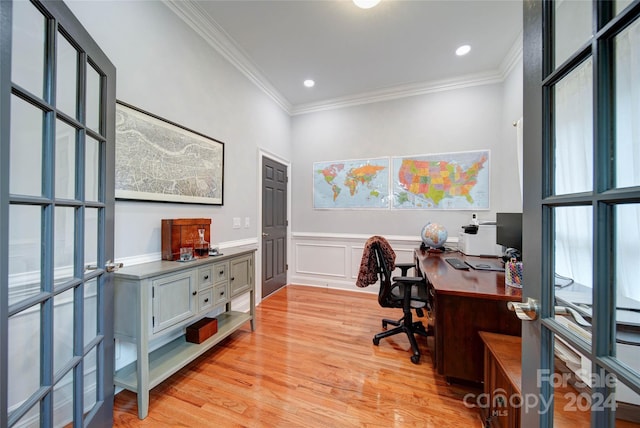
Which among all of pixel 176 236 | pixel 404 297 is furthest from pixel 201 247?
pixel 404 297

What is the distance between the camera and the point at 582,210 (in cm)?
54

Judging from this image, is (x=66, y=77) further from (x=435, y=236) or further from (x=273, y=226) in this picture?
(x=435, y=236)

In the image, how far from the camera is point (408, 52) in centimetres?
278

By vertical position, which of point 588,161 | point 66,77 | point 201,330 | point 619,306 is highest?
point 66,77

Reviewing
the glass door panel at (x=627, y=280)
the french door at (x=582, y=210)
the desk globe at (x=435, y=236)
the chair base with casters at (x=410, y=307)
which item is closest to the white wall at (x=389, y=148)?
the desk globe at (x=435, y=236)

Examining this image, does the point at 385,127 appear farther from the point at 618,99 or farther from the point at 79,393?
the point at 79,393

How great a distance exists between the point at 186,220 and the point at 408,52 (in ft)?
9.98

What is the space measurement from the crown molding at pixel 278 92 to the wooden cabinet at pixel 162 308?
2.21 m

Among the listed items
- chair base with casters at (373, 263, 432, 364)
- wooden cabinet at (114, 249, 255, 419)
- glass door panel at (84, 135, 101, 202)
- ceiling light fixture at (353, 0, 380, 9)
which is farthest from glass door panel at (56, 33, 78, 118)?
chair base with casters at (373, 263, 432, 364)

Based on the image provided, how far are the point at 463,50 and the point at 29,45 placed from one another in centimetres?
356

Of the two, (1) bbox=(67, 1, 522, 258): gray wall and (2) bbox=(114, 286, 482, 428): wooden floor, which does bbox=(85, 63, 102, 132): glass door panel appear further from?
(2) bbox=(114, 286, 482, 428): wooden floor

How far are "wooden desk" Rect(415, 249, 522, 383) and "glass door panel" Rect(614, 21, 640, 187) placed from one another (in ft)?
3.95

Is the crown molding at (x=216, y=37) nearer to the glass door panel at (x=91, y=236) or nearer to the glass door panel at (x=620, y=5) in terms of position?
the glass door panel at (x=91, y=236)

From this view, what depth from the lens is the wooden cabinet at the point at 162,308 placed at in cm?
143
